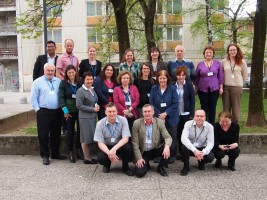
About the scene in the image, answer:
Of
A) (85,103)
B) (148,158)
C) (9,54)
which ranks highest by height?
(9,54)

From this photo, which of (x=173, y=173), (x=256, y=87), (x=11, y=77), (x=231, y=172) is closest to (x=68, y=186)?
(x=173, y=173)

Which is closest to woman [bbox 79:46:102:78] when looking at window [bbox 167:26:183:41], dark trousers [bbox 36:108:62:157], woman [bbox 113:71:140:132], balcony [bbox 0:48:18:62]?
woman [bbox 113:71:140:132]

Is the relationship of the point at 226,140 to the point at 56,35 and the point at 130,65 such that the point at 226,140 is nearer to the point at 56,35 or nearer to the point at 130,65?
the point at 130,65

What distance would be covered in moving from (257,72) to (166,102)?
10.9ft

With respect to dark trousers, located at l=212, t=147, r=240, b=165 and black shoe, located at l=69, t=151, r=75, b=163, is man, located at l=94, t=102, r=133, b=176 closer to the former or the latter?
black shoe, located at l=69, t=151, r=75, b=163

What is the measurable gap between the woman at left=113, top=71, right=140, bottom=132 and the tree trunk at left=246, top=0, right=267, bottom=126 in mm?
3528

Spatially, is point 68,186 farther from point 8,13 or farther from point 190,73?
point 8,13

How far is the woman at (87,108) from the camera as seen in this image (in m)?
6.55

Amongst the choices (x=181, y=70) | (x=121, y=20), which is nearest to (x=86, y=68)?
(x=181, y=70)

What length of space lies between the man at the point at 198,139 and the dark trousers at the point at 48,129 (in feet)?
8.48

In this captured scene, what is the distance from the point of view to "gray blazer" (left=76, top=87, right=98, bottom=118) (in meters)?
6.54

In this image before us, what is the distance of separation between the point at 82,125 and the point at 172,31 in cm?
3090

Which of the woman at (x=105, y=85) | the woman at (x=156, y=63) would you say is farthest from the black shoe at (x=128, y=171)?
the woman at (x=156, y=63)

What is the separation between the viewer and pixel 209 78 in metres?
7.02
